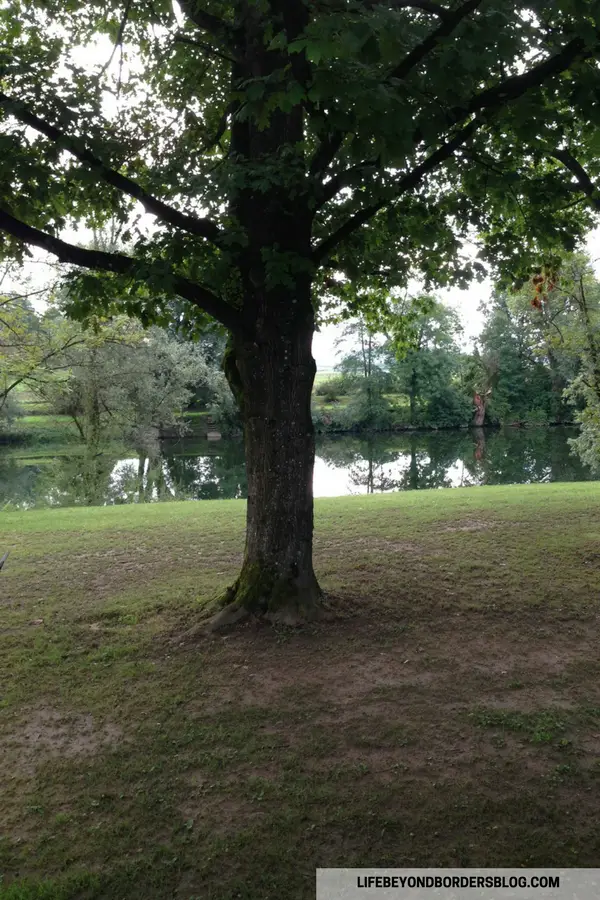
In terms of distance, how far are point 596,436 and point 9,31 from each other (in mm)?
17163

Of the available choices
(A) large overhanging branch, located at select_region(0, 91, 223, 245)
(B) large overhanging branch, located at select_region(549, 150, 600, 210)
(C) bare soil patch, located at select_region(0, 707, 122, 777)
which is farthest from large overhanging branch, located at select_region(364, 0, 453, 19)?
(C) bare soil patch, located at select_region(0, 707, 122, 777)

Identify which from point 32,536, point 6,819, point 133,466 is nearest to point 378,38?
point 6,819

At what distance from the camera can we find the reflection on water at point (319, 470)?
2380cm

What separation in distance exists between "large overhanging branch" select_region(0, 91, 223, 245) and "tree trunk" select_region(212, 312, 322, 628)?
1.05 m

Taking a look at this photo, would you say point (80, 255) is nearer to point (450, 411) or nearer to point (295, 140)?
point (295, 140)

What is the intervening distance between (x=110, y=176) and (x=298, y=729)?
15.3 ft

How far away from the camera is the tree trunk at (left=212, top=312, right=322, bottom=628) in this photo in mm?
6105

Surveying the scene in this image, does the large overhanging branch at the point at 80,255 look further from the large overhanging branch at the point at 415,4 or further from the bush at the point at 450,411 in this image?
the bush at the point at 450,411

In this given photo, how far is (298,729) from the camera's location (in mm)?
4484

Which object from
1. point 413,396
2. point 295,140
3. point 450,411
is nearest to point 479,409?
point 450,411

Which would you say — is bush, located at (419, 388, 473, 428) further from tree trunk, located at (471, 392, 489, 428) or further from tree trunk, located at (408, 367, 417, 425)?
tree trunk, located at (408, 367, 417, 425)

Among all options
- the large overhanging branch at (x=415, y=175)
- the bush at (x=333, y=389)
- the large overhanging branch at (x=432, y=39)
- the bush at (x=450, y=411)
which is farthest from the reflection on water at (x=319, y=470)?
the large overhanging branch at (x=432, y=39)

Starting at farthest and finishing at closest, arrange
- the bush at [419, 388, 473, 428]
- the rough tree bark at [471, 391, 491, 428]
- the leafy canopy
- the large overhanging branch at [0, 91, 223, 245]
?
1. the rough tree bark at [471, 391, 491, 428]
2. the bush at [419, 388, 473, 428]
3. the large overhanging branch at [0, 91, 223, 245]
4. the leafy canopy

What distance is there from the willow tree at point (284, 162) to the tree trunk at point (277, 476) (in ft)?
0.06
